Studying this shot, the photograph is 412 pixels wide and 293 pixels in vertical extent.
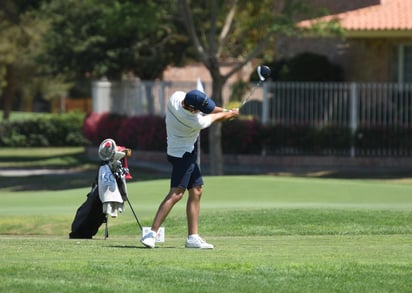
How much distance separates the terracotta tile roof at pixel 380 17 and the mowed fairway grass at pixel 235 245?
9.82 metres

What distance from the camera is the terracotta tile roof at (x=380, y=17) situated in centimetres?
3105

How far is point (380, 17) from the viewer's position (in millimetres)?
31906

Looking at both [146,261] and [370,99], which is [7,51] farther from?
[146,261]

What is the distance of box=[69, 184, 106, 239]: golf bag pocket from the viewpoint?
14.0 meters

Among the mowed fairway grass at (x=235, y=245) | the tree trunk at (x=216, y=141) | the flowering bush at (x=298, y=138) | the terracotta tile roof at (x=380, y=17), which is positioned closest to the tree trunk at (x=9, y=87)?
the flowering bush at (x=298, y=138)

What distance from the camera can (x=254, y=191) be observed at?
69.8 feet

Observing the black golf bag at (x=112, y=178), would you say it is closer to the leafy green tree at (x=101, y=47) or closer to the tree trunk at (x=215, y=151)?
the tree trunk at (x=215, y=151)

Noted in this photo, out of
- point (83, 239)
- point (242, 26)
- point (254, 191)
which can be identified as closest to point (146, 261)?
point (83, 239)

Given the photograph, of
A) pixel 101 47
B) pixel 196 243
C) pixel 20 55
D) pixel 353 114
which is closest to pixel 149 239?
pixel 196 243

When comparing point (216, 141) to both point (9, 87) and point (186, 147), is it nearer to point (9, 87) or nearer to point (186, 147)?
point (186, 147)

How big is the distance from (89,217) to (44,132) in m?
36.2

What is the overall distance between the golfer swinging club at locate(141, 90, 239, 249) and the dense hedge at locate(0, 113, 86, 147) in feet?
122

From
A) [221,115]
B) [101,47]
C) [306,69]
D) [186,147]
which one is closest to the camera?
[221,115]

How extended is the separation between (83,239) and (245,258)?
11.9 ft
